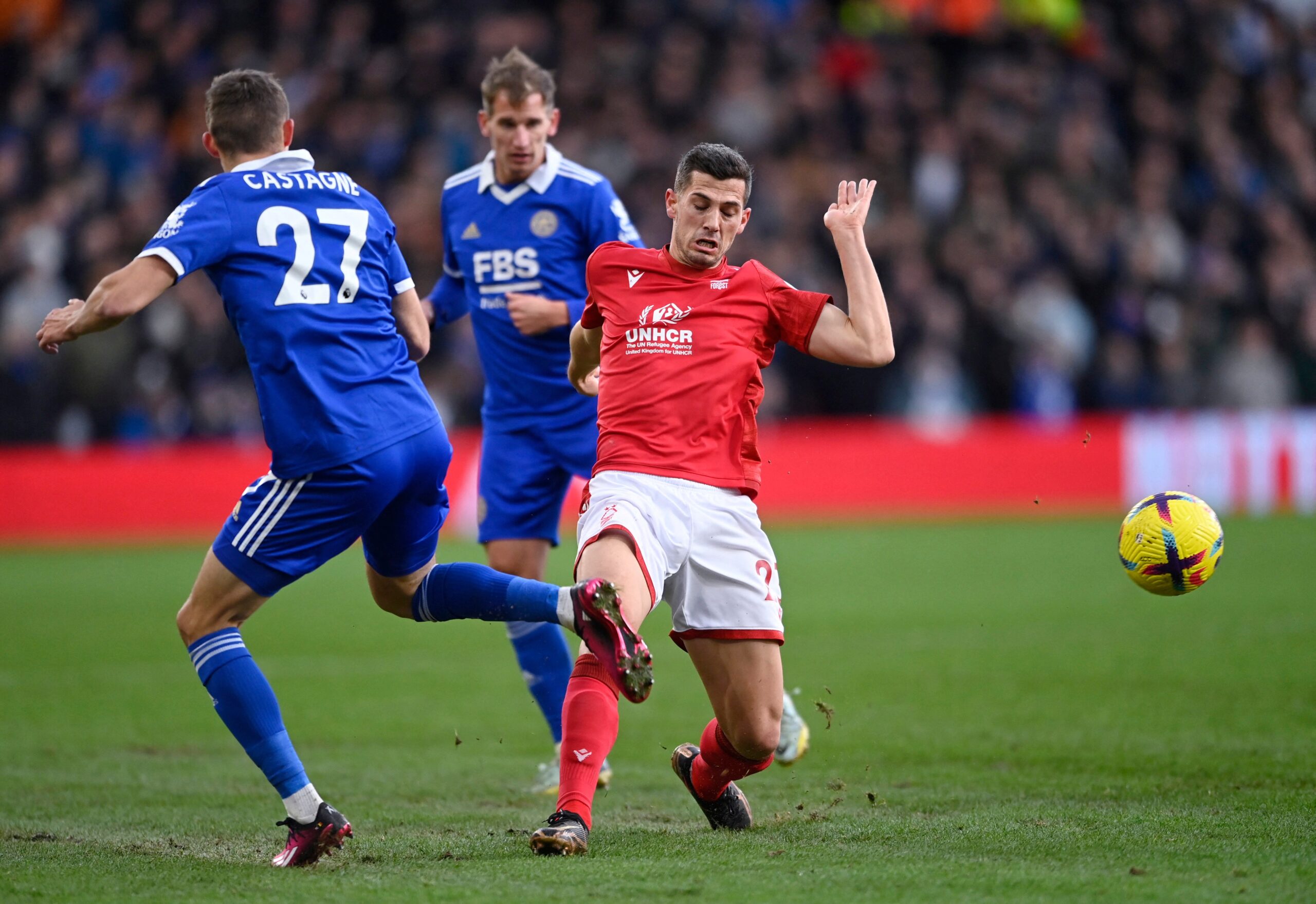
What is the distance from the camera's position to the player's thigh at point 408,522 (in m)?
4.93

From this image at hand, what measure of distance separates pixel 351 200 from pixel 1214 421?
47.7 feet

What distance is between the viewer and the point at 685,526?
4.81 m

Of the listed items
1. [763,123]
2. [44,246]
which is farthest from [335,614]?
[763,123]

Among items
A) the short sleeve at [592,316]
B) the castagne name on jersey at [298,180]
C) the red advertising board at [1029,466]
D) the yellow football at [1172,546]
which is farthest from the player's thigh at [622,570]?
the red advertising board at [1029,466]

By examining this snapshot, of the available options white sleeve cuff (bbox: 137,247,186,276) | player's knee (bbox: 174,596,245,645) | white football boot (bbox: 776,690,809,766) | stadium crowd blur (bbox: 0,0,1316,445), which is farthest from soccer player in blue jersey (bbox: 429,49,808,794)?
stadium crowd blur (bbox: 0,0,1316,445)

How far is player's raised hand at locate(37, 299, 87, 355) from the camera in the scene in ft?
14.7

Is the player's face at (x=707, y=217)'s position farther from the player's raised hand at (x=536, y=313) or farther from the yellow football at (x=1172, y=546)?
the yellow football at (x=1172, y=546)

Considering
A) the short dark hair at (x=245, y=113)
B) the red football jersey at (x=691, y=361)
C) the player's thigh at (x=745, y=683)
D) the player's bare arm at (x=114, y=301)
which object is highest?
the short dark hair at (x=245, y=113)

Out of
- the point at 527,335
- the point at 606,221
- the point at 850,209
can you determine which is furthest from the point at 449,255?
the point at 850,209

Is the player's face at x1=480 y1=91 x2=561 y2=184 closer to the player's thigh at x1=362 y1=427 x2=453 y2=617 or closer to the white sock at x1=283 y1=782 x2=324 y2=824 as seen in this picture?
the player's thigh at x1=362 y1=427 x2=453 y2=617

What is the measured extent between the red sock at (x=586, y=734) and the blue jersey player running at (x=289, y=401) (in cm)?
19

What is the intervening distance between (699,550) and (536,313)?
1844mm

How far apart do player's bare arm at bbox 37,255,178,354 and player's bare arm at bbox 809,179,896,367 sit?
203 centimetres

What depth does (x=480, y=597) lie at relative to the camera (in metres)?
5.02
